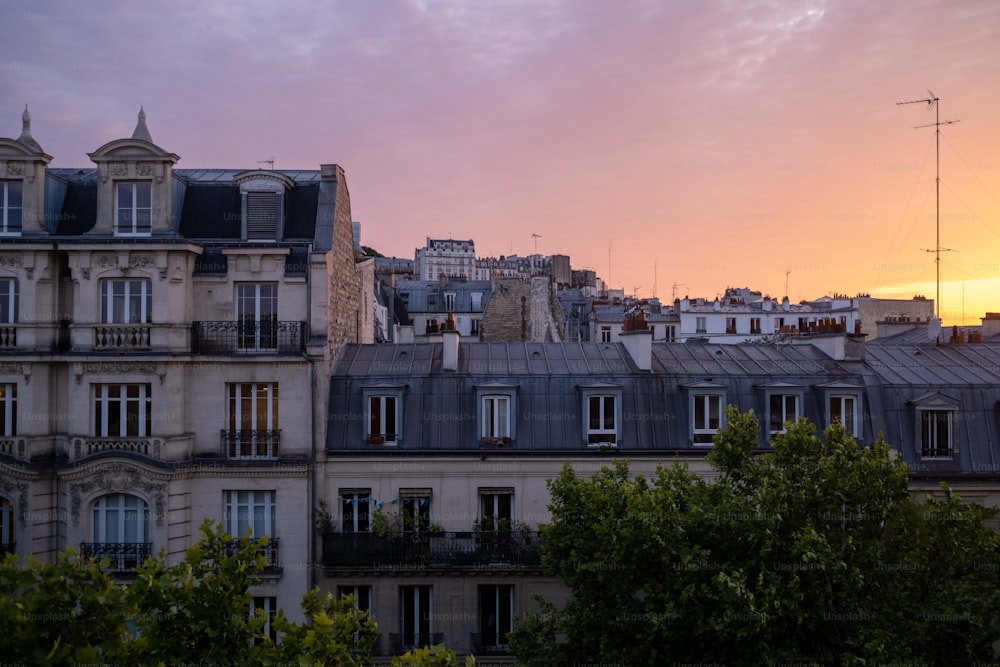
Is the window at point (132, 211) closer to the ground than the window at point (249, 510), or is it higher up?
higher up

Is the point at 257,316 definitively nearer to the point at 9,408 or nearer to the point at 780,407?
the point at 9,408

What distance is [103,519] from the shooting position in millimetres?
20766

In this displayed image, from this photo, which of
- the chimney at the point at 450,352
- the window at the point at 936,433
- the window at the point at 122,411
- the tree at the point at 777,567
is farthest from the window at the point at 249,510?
the window at the point at 936,433

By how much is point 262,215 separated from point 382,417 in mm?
6946

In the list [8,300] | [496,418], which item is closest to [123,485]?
[8,300]

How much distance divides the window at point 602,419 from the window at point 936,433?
890 centimetres

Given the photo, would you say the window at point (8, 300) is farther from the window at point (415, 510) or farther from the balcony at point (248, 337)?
the window at point (415, 510)

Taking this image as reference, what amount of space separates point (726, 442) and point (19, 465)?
17838mm

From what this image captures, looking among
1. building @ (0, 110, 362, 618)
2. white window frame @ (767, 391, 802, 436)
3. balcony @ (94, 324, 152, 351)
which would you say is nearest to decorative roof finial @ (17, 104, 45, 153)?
building @ (0, 110, 362, 618)

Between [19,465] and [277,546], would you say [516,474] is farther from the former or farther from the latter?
[19,465]

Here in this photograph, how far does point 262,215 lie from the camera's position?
75.1 feet

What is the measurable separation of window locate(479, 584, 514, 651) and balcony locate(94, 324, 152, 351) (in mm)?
11476

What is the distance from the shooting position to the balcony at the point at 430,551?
20.8 meters

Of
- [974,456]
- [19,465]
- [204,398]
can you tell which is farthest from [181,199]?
[974,456]
